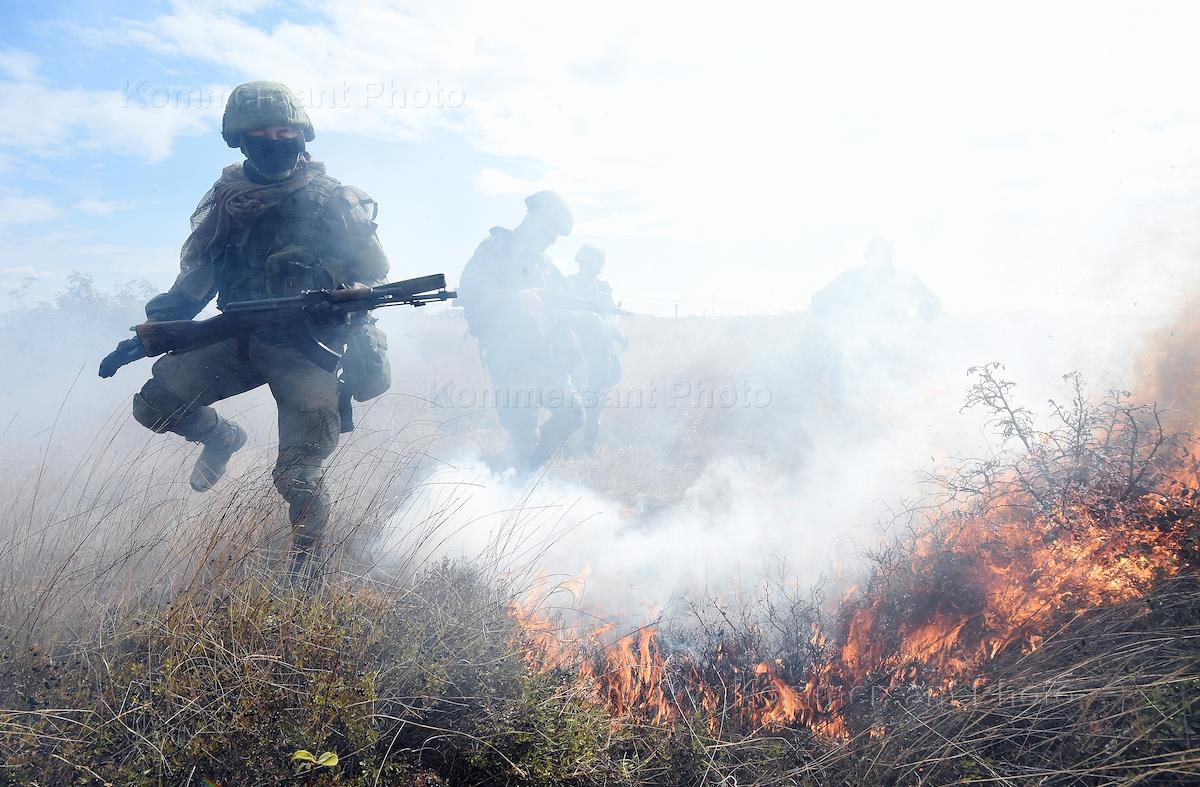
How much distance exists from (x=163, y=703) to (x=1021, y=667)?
2.97 metres

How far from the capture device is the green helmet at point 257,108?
3557 mm

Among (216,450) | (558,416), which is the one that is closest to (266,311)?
(216,450)

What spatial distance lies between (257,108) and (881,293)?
9432 millimetres

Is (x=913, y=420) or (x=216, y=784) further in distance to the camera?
(x=913, y=420)

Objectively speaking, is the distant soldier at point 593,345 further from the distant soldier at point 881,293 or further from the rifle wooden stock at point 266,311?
the rifle wooden stock at point 266,311

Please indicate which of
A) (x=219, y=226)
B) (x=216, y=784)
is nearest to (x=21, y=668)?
(x=216, y=784)

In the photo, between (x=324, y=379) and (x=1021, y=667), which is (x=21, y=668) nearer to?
(x=324, y=379)

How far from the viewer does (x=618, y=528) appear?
6785 mm

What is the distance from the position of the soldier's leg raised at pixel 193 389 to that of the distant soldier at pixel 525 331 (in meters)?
4.73

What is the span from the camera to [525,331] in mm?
8477

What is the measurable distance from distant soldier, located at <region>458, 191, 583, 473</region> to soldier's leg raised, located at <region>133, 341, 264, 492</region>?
186 inches

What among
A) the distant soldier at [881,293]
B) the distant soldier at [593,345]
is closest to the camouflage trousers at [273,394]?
the distant soldier at [593,345]

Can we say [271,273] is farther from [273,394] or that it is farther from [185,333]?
[273,394]

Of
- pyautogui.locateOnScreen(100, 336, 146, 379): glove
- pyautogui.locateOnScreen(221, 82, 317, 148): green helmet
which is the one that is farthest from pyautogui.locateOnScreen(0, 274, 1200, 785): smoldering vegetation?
pyautogui.locateOnScreen(221, 82, 317, 148): green helmet
